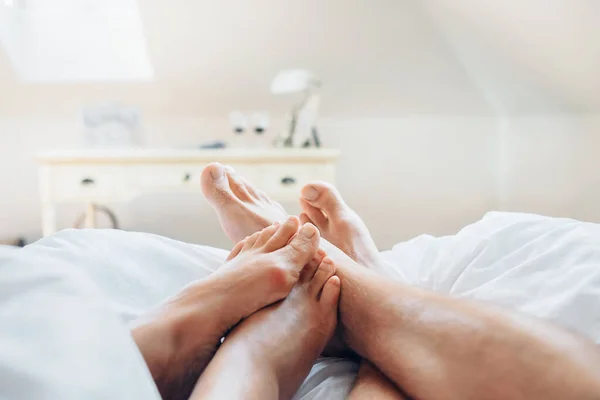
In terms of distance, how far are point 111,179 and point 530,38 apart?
4.88ft

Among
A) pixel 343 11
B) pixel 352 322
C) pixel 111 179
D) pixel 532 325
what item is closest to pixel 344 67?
pixel 343 11

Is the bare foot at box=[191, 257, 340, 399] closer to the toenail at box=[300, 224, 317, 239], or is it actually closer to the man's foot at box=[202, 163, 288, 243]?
the toenail at box=[300, 224, 317, 239]

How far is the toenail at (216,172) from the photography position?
3.23ft

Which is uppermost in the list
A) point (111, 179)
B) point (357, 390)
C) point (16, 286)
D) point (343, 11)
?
point (343, 11)

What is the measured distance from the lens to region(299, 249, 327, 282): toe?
2.28 ft

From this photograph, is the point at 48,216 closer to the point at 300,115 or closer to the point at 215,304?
the point at 300,115

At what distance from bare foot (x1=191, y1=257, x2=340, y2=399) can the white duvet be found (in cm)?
3

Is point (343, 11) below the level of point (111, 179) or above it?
above

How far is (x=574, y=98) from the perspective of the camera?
2029mm

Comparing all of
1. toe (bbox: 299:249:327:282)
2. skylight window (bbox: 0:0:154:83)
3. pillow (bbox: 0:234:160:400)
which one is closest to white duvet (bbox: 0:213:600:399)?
pillow (bbox: 0:234:160:400)

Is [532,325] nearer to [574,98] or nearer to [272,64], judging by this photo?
[574,98]

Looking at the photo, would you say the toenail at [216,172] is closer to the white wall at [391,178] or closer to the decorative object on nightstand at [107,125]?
the decorative object on nightstand at [107,125]

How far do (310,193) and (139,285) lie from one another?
0.44 m

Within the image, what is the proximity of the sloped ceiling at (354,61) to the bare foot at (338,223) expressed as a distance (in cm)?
111
